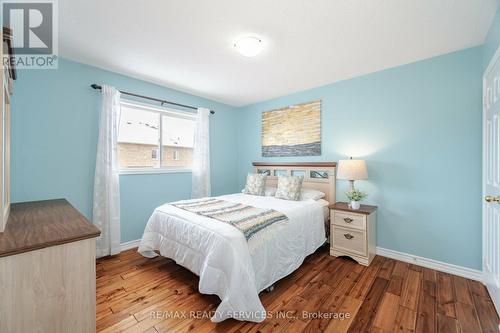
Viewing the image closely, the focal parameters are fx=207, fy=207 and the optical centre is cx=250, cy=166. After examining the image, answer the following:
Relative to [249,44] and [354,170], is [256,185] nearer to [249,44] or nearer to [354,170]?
[354,170]

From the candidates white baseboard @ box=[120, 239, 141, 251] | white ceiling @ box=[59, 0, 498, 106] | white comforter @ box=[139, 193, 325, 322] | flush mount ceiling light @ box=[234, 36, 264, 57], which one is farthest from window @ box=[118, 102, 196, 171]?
flush mount ceiling light @ box=[234, 36, 264, 57]

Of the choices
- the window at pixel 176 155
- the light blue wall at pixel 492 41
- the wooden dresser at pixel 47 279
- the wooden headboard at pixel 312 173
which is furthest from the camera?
the window at pixel 176 155

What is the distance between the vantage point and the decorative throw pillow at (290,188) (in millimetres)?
3041

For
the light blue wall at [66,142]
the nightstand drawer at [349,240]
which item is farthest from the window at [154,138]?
the nightstand drawer at [349,240]

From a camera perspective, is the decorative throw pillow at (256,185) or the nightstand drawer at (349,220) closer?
the nightstand drawer at (349,220)

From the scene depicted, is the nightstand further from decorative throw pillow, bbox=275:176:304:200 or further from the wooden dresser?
the wooden dresser

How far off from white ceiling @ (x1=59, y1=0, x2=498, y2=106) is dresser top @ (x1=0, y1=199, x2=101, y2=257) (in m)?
1.67

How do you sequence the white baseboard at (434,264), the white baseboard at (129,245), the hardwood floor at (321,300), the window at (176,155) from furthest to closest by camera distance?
the window at (176,155), the white baseboard at (129,245), the white baseboard at (434,264), the hardwood floor at (321,300)

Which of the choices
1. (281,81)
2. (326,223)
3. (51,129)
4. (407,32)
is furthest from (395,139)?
(51,129)

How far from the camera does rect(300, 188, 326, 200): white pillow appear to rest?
3.08m

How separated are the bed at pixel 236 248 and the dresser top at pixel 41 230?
2.93ft

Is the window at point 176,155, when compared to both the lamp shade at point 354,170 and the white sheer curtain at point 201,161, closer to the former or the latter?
the white sheer curtain at point 201,161

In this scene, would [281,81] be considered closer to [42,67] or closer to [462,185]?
[462,185]

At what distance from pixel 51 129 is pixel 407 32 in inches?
156
